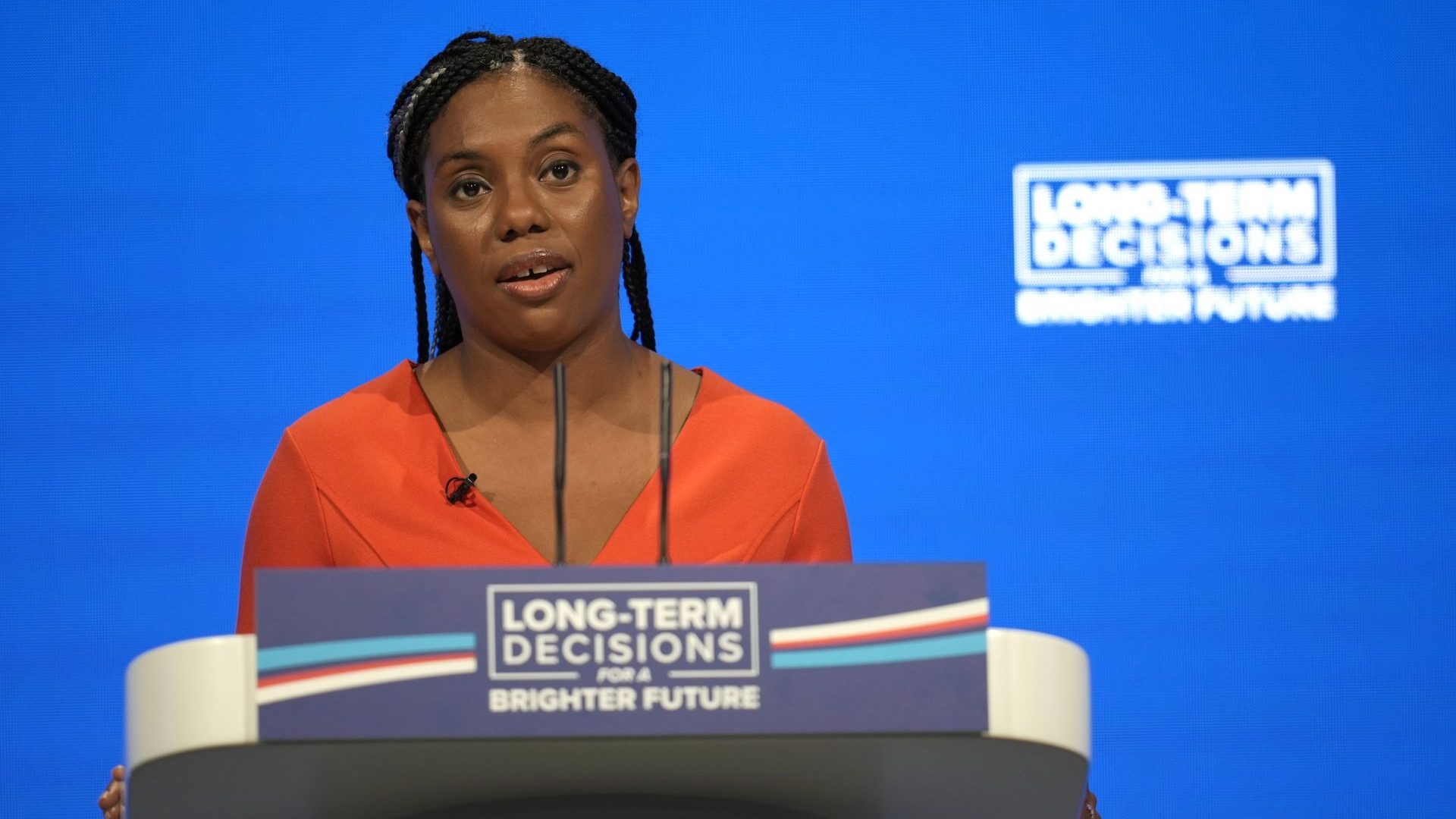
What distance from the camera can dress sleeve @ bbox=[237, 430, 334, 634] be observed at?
1949 millimetres

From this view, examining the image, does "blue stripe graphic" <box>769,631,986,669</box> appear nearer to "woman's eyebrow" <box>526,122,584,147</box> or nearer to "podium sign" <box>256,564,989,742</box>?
"podium sign" <box>256,564,989,742</box>

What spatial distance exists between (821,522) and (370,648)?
103cm

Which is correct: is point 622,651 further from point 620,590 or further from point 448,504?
point 448,504

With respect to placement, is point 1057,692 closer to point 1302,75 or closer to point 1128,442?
point 1128,442

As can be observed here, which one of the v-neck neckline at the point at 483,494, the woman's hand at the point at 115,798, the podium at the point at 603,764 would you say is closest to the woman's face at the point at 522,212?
the v-neck neckline at the point at 483,494

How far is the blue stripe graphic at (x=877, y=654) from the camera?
1107mm

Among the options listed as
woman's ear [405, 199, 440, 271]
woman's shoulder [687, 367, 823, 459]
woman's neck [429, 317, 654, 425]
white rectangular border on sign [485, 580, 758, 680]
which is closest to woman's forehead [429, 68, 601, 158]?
woman's ear [405, 199, 440, 271]

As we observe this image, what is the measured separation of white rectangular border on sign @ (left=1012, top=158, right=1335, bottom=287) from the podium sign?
180 cm

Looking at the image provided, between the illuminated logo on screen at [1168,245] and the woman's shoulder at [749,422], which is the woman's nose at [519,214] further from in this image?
the illuminated logo on screen at [1168,245]

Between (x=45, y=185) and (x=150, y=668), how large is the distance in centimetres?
194

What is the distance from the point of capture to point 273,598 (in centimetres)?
111

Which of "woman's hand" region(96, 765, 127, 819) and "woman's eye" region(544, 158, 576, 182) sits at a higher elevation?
"woman's eye" region(544, 158, 576, 182)

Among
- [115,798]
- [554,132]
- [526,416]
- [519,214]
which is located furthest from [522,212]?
[115,798]

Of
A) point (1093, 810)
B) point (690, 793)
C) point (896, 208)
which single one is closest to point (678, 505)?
point (1093, 810)
